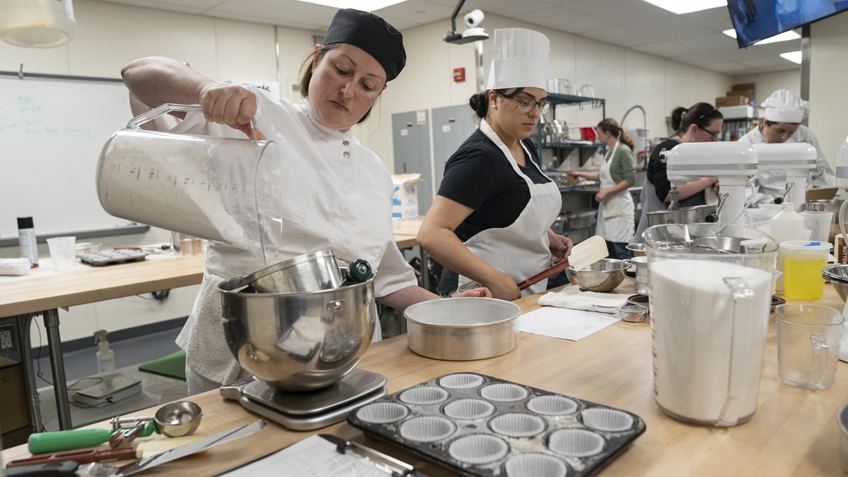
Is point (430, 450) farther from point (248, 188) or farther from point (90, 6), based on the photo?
point (90, 6)

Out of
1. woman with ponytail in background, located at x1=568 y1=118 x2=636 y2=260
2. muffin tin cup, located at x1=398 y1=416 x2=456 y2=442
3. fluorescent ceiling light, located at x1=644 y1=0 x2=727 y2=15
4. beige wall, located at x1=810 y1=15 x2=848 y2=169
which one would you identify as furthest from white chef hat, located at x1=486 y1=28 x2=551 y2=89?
fluorescent ceiling light, located at x1=644 y1=0 x2=727 y2=15

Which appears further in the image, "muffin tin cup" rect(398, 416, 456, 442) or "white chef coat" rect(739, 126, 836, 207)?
"white chef coat" rect(739, 126, 836, 207)

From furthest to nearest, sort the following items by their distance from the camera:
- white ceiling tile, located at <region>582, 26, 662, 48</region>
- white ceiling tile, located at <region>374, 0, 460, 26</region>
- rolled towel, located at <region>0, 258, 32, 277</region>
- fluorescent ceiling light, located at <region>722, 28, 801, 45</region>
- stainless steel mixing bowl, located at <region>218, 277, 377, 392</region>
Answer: fluorescent ceiling light, located at <region>722, 28, 801, 45</region>
white ceiling tile, located at <region>582, 26, 662, 48</region>
white ceiling tile, located at <region>374, 0, 460, 26</region>
rolled towel, located at <region>0, 258, 32, 277</region>
stainless steel mixing bowl, located at <region>218, 277, 377, 392</region>

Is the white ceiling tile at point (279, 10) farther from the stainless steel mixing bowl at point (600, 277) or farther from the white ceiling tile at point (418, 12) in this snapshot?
the stainless steel mixing bowl at point (600, 277)

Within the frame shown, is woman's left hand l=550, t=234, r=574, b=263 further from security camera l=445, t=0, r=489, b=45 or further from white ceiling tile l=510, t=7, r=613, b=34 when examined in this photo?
white ceiling tile l=510, t=7, r=613, b=34

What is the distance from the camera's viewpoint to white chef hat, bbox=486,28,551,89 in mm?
1922

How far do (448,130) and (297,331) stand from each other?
5.26 metres

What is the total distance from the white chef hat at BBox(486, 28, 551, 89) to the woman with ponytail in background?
3.65m

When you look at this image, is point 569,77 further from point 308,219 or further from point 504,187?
point 308,219

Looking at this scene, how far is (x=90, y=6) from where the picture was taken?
14.2 feet

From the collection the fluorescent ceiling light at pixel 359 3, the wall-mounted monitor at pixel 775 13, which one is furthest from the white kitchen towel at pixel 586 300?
the fluorescent ceiling light at pixel 359 3

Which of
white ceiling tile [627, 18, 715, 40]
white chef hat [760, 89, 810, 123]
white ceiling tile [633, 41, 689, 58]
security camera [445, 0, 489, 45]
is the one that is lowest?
white chef hat [760, 89, 810, 123]

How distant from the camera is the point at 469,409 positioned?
2.45ft

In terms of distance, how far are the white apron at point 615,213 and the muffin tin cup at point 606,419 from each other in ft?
16.8
